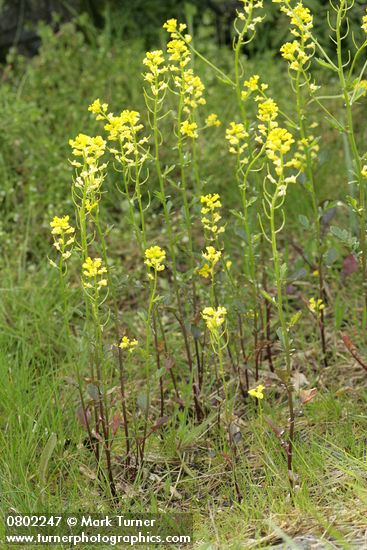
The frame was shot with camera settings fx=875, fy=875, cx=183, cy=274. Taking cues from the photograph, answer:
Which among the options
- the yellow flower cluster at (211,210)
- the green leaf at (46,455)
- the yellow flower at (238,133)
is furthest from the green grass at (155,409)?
the yellow flower at (238,133)

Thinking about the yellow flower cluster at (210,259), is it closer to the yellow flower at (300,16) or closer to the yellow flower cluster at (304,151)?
the yellow flower cluster at (304,151)

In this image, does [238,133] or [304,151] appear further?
[304,151]

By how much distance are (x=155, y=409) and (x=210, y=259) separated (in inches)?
29.6

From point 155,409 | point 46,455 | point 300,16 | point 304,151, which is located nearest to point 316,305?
point 304,151

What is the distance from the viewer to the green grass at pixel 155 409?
8.50ft

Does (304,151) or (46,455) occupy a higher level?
(304,151)

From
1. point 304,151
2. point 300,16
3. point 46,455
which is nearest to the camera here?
point 46,455

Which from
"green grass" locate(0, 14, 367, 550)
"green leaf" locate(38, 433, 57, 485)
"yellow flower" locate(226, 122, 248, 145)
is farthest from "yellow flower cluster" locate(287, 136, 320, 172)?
"green leaf" locate(38, 433, 57, 485)

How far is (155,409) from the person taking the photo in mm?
3307

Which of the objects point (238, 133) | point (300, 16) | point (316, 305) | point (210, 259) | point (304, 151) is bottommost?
point (316, 305)

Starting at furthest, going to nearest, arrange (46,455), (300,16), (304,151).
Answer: (304,151) → (300,16) → (46,455)

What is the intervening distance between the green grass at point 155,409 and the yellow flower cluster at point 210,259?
244 mm

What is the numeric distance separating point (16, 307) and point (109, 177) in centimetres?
100

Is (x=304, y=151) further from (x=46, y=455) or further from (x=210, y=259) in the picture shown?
(x=46, y=455)
